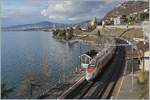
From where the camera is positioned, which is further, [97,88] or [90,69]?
[90,69]

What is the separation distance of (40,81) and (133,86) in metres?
11.5

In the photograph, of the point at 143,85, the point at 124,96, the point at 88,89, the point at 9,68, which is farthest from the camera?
the point at 9,68

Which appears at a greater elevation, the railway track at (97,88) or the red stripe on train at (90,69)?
the red stripe on train at (90,69)

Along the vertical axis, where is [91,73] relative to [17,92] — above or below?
above

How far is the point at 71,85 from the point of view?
77.7 ft

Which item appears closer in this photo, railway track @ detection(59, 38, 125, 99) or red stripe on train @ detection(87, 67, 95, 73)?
railway track @ detection(59, 38, 125, 99)

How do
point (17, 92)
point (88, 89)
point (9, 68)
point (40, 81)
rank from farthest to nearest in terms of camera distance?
point (9, 68)
point (40, 81)
point (17, 92)
point (88, 89)

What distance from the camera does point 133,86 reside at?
21.7m

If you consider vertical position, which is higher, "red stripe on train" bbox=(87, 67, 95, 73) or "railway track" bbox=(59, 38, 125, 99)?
"red stripe on train" bbox=(87, 67, 95, 73)

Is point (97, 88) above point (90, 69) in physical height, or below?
below

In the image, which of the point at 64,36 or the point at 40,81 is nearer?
the point at 40,81

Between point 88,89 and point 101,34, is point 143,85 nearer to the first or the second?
point 88,89

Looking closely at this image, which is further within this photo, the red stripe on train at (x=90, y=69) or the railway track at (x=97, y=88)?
the red stripe on train at (x=90, y=69)

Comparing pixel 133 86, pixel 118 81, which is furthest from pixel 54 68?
pixel 133 86
